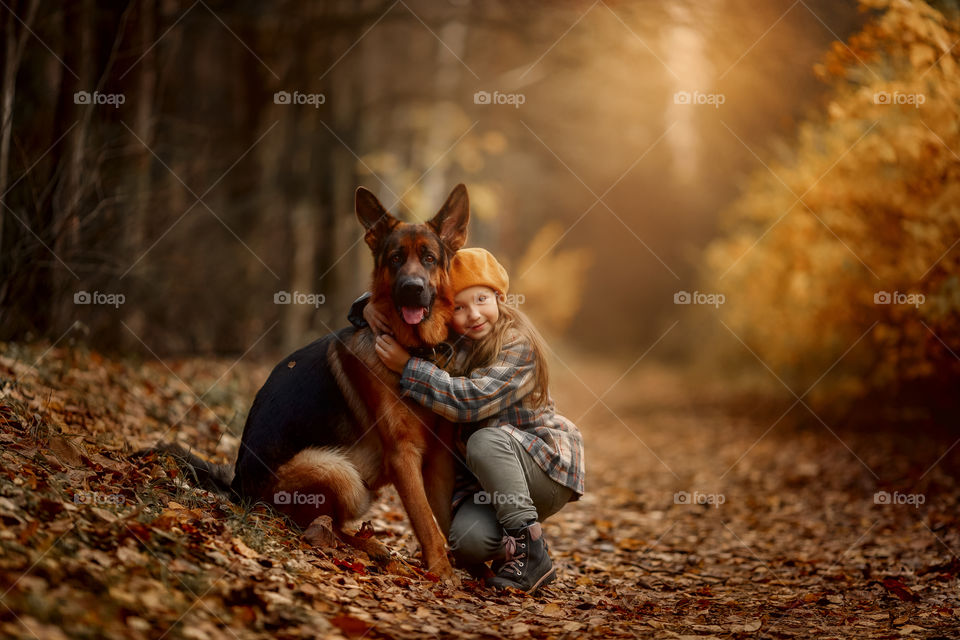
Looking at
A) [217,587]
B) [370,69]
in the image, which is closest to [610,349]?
[370,69]

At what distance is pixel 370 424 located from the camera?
3.91 m

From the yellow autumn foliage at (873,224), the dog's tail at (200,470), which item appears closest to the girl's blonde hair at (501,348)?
the dog's tail at (200,470)

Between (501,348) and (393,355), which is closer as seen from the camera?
(393,355)

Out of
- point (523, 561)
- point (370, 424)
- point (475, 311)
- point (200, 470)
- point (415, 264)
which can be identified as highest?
point (415, 264)

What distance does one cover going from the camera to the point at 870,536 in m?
5.58

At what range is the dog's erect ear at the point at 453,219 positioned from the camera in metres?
3.91

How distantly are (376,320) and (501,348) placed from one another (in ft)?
2.26

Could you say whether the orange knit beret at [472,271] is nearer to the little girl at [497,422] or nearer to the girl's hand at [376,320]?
the little girl at [497,422]

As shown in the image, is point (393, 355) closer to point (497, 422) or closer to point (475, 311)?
point (475, 311)

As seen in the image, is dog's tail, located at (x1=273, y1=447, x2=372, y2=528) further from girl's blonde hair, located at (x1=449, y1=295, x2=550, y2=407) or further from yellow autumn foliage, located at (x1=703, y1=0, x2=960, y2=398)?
yellow autumn foliage, located at (x1=703, y1=0, x2=960, y2=398)

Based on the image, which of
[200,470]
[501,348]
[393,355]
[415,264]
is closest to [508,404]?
[501,348]

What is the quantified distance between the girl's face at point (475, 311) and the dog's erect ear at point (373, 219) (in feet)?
1.71

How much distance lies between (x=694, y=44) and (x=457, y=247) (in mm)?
6583

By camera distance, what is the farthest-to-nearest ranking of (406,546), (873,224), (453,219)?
(873,224), (406,546), (453,219)
